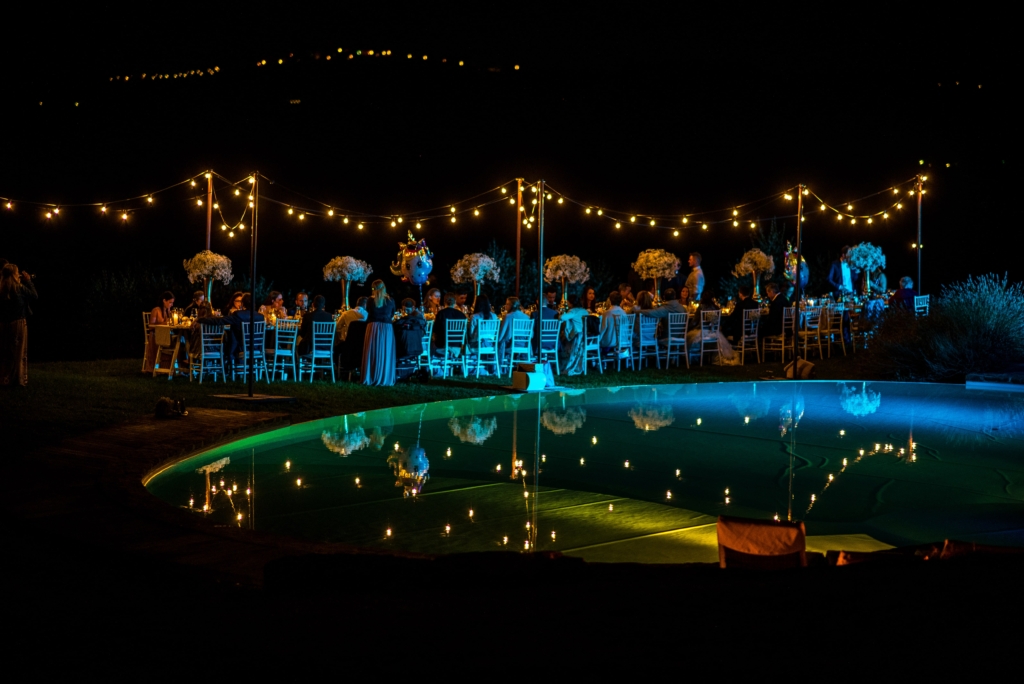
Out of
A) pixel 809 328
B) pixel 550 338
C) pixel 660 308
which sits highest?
pixel 660 308

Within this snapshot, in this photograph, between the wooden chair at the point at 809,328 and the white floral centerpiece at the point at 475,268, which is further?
the wooden chair at the point at 809,328

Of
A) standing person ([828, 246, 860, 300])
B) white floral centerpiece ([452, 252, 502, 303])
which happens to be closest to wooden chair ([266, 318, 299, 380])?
white floral centerpiece ([452, 252, 502, 303])

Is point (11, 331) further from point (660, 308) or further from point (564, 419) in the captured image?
point (660, 308)

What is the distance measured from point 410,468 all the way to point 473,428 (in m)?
1.87

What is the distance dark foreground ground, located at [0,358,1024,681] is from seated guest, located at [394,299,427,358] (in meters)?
8.29

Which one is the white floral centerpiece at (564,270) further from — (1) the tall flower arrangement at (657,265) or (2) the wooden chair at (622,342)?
(2) the wooden chair at (622,342)

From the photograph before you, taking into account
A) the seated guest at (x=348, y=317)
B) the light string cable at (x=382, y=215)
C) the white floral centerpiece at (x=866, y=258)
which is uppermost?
the light string cable at (x=382, y=215)

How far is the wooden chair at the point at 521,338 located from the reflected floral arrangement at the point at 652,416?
9.40 ft

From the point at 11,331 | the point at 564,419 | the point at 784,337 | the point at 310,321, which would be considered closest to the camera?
the point at 564,419

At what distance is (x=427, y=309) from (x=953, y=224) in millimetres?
12494

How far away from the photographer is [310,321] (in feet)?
38.0

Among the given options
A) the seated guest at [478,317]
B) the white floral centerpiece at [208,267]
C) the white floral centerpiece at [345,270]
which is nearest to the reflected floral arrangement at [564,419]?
the seated guest at [478,317]

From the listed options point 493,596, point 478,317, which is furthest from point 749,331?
point 493,596

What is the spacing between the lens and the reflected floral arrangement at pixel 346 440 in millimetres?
7176
